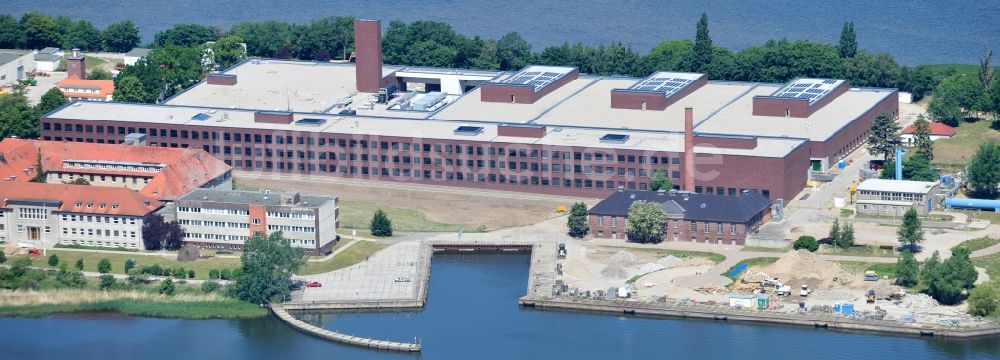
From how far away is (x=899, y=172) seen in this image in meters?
130

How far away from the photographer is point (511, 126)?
13350cm

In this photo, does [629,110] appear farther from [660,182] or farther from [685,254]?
[685,254]

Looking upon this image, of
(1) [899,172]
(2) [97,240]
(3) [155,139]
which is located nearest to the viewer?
(2) [97,240]


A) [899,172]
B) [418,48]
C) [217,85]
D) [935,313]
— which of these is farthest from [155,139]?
[935,313]

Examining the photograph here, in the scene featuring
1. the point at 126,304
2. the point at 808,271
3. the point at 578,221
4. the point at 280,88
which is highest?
the point at 280,88

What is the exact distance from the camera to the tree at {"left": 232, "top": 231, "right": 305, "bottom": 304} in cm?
10856

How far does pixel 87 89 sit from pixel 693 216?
169 ft

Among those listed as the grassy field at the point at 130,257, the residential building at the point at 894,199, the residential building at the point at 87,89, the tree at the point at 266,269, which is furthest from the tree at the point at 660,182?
the residential building at the point at 87,89

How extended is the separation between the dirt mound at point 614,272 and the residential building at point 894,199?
17.4 meters

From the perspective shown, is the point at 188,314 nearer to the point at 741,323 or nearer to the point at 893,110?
the point at 741,323

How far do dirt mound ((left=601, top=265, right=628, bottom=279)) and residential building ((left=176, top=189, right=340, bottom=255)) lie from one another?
1438 cm

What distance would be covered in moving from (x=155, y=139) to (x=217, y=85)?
14.0 m

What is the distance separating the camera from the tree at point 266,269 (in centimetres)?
10856

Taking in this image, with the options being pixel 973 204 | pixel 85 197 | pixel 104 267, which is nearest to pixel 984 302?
pixel 973 204
